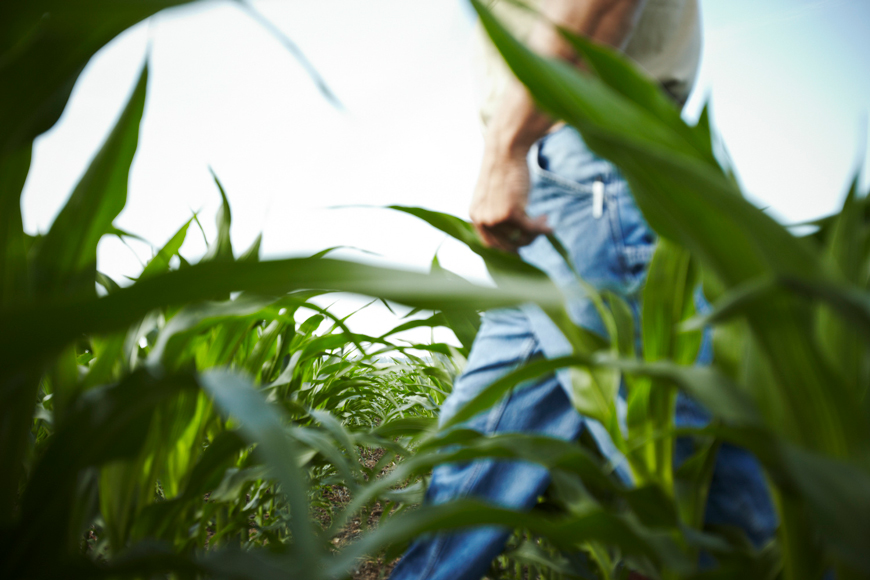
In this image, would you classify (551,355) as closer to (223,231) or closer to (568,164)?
(568,164)

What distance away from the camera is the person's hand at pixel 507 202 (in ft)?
1.61

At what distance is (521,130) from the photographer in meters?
0.49

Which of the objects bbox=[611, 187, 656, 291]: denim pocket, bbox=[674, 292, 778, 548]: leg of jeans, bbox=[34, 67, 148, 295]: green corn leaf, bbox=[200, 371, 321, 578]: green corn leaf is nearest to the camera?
bbox=[200, 371, 321, 578]: green corn leaf

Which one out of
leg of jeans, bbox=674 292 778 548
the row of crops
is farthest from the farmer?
the row of crops

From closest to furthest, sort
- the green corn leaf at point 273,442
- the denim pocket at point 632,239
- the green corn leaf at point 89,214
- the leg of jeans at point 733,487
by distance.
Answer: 1. the green corn leaf at point 273,442
2. the green corn leaf at point 89,214
3. the leg of jeans at point 733,487
4. the denim pocket at point 632,239

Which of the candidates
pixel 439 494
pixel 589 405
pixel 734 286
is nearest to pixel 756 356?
pixel 734 286

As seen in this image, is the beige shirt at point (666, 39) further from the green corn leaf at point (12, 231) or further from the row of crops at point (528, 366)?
the green corn leaf at point (12, 231)

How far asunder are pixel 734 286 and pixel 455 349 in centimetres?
63

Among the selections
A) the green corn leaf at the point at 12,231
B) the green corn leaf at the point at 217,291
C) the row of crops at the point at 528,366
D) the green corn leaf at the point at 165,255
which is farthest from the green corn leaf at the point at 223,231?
the green corn leaf at the point at 217,291

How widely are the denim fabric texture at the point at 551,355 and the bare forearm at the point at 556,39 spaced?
8cm

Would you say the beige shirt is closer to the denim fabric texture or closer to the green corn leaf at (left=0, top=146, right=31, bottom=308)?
the denim fabric texture

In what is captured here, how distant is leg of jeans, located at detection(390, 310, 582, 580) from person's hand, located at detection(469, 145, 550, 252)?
0.41 ft

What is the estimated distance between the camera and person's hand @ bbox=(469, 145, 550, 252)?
49cm

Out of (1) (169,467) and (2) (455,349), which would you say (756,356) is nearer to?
(1) (169,467)
